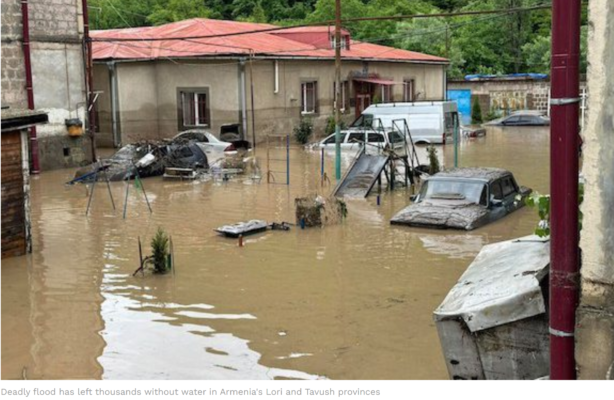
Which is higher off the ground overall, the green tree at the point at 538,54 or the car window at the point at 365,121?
the green tree at the point at 538,54

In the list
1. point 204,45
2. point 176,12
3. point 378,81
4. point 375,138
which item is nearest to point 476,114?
point 378,81

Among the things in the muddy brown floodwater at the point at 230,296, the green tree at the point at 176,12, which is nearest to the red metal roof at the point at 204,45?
the muddy brown floodwater at the point at 230,296

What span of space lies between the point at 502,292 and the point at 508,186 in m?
12.2

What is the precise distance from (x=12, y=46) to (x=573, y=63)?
23773 mm

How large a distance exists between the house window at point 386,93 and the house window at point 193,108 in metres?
12.4

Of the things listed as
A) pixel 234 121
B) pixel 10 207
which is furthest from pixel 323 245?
pixel 234 121

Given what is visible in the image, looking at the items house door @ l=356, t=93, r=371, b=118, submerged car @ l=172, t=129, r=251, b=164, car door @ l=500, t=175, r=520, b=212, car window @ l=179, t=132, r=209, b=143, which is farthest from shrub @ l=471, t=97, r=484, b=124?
car door @ l=500, t=175, r=520, b=212

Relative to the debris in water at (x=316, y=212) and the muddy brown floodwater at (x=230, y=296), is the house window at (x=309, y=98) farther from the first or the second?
the debris in water at (x=316, y=212)

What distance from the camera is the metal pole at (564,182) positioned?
16.4 ft

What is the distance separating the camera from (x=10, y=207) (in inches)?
555

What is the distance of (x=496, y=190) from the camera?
1766 cm

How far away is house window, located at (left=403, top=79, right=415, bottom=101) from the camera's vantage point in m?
45.7

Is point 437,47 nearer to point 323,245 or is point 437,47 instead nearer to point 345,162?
point 345,162

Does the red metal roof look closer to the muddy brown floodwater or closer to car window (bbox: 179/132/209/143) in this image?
car window (bbox: 179/132/209/143)
